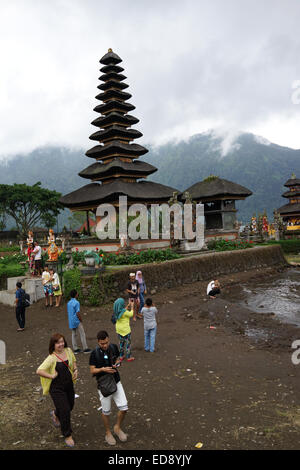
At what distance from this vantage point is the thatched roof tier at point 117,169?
87.0 feet

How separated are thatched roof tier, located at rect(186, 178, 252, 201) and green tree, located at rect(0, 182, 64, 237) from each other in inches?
777

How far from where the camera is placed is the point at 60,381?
444cm

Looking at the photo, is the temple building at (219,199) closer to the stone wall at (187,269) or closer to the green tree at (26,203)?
the stone wall at (187,269)

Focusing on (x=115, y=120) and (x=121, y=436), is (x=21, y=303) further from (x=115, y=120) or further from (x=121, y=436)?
(x=115, y=120)

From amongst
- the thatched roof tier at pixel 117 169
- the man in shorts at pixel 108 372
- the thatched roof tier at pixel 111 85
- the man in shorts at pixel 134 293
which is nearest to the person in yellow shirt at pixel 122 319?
the man in shorts at pixel 108 372

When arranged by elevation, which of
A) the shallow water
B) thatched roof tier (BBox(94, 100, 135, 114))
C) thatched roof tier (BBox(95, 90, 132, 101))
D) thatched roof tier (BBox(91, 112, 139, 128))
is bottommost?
the shallow water

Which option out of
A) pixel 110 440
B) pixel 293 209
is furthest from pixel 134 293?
pixel 293 209

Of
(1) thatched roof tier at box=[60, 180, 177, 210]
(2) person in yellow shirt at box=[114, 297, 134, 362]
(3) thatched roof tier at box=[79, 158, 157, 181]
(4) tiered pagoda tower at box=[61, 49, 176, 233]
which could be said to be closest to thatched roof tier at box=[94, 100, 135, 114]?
(4) tiered pagoda tower at box=[61, 49, 176, 233]

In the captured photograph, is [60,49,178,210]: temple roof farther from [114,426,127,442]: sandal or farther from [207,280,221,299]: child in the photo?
[114,426,127,442]: sandal

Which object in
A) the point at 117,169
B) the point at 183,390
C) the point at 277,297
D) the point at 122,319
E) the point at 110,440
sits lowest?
the point at 277,297

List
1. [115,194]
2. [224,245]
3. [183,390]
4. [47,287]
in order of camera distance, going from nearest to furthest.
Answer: [183,390] → [47,287] → [224,245] → [115,194]

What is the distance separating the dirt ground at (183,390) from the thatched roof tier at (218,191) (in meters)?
22.5

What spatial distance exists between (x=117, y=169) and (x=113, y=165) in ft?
1.70

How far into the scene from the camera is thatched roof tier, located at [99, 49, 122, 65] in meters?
30.9
